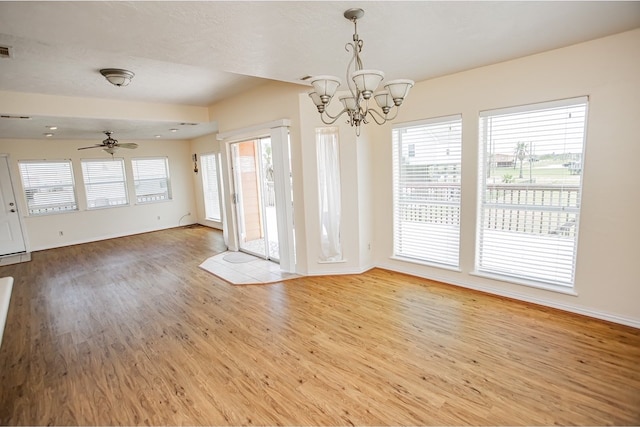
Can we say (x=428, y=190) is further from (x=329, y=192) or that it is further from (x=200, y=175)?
Result: (x=200, y=175)

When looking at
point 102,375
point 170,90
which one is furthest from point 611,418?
point 170,90

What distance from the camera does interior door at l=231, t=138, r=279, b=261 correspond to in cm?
531

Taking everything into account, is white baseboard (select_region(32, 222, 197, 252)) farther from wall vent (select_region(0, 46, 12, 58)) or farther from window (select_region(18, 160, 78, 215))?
wall vent (select_region(0, 46, 12, 58))

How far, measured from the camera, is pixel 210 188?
8.65 meters

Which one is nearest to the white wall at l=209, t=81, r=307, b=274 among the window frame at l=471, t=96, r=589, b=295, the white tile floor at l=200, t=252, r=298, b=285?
the white tile floor at l=200, t=252, r=298, b=285

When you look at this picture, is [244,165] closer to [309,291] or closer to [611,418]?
[309,291]

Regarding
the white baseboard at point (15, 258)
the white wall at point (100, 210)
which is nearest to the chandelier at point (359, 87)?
the white baseboard at point (15, 258)

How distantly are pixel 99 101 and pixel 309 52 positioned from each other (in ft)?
12.4

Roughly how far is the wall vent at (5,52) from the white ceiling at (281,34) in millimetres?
44

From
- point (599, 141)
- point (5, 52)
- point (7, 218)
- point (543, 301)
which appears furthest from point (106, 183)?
point (599, 141)

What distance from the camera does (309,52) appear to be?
8.80 ft

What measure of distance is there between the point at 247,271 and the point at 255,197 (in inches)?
63.5

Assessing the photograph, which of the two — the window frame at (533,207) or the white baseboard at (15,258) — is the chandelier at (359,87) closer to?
the window frame at (533,207)

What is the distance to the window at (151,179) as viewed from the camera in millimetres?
8258
